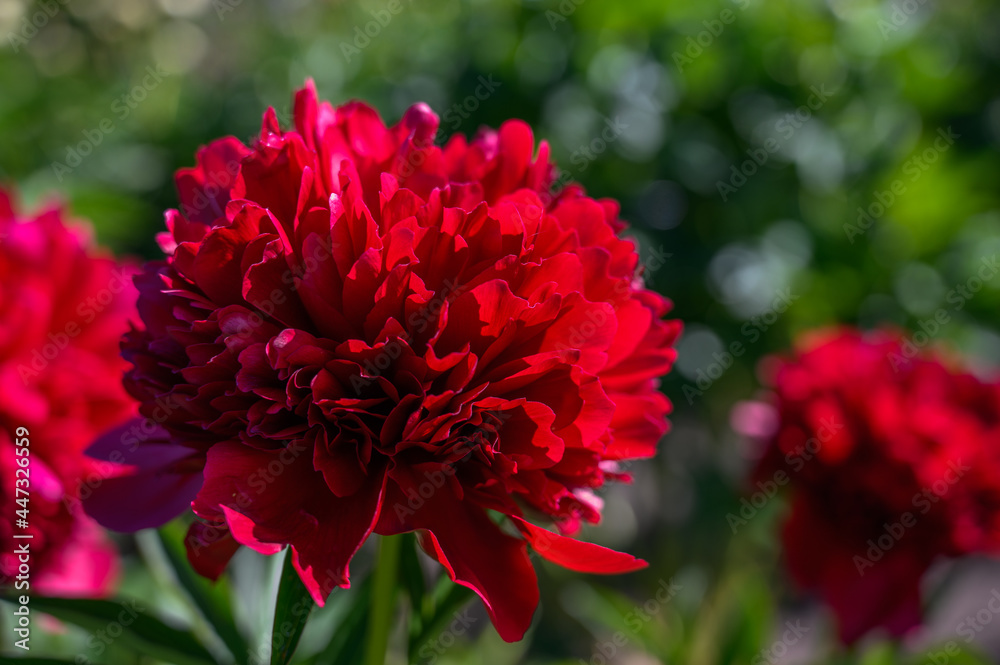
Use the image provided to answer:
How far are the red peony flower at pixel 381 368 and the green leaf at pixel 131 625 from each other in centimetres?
12

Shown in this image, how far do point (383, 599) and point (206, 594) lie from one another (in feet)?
0.78

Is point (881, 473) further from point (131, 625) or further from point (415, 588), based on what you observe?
point (131, 625)

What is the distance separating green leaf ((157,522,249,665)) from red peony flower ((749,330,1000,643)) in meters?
0.71

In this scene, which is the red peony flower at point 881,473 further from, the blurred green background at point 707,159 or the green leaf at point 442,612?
the green leaf at point 442,612

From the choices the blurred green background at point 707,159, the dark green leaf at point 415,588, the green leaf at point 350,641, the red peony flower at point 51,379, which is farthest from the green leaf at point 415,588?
the blurred green background at point 707,159

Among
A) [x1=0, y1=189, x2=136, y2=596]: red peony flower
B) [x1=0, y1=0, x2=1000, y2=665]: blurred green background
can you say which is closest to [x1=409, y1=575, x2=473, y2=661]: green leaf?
[x1=0, y1=189, x2=136, y2=596]: red peony flower

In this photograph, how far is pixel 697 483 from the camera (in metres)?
1.87

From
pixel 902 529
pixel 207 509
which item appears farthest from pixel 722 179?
pixel 207 509

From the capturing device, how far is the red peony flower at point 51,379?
0.70 metres

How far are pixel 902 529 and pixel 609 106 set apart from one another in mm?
1033

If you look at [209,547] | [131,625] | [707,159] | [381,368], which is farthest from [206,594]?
[707,159]

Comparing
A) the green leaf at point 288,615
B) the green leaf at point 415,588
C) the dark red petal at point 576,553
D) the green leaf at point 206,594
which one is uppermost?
the dark red petal at point 576,553

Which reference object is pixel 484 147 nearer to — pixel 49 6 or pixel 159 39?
pixel 49 6

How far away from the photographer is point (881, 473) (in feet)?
3.30
